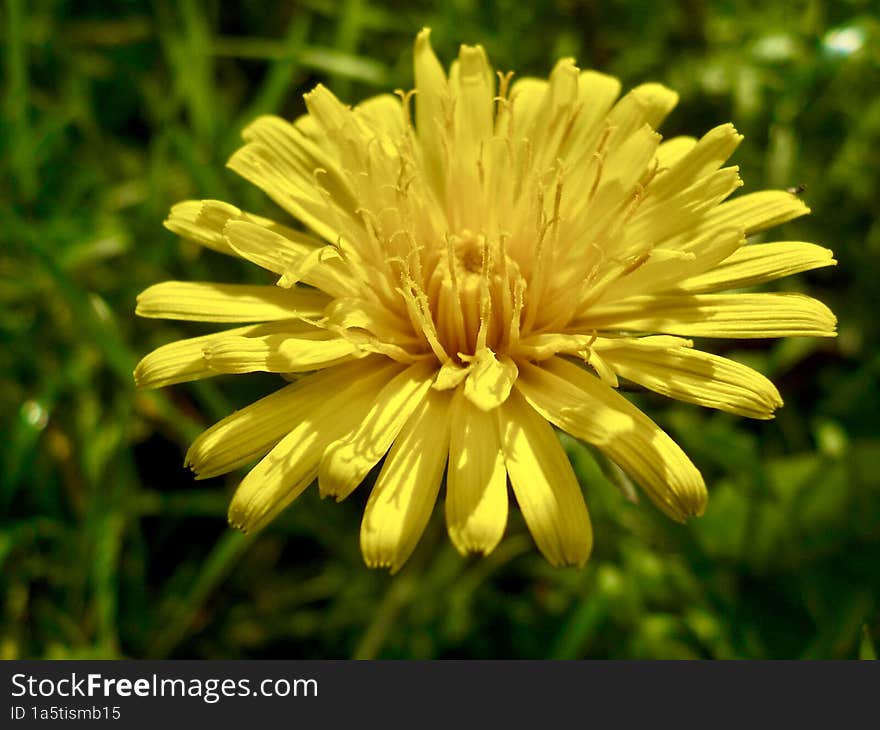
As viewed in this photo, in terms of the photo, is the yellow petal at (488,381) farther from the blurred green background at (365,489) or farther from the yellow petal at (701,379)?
the blurred green background at (365,489)

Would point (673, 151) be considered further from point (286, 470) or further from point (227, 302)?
point (286, 470)

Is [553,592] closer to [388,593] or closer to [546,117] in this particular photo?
[388,593]

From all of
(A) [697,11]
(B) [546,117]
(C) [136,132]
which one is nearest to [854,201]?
(A) [697,11]

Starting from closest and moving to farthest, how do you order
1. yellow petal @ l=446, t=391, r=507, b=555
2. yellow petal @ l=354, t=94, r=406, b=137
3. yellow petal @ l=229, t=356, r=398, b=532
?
yellow petal @ l=446, t=391, r=507, b=555 < yellow petal @ l=229, t=356, r=398, b=532 < yellow petal @ l=354, t=94, r=406, b=137

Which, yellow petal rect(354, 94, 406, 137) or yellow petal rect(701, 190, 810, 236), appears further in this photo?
yellow petal rect(354, 94, 406, 137)

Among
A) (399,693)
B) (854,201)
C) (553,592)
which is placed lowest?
(399,693)

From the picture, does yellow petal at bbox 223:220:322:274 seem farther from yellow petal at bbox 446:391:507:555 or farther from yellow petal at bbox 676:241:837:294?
yellow petal at bbox 676:241:837:294

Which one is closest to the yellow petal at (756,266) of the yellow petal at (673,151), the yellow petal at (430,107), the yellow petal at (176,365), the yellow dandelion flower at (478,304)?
the yellow dandelion flower at (478,304)

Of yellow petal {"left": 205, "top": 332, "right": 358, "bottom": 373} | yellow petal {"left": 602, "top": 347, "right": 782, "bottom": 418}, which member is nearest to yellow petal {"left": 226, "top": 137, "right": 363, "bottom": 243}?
yellow petal {"left": 205, "top": 332, "right": 358, "bottom": 373}
